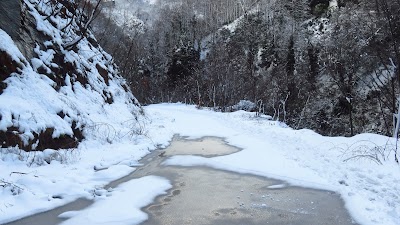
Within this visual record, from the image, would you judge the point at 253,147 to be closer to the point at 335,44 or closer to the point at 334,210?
the point at 334,210

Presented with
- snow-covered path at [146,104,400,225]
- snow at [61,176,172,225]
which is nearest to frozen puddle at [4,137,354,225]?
snow at [61,176,172,225]

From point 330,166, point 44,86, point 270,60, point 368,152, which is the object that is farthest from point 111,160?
point 270,60

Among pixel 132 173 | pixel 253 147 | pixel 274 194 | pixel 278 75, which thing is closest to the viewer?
pixel 274 194

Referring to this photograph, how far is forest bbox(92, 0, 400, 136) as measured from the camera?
101ft

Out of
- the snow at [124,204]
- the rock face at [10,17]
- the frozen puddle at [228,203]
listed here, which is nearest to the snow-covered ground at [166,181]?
the snow at [124,204]

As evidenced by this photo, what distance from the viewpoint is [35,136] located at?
7.14m

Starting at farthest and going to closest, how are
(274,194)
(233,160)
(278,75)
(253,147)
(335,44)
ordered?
(278,75) < (335,44) < (253,147) < (233,160) < (274,194)

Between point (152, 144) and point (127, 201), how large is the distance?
4.87 metres

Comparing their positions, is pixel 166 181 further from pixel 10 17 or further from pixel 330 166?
pixel 10 17

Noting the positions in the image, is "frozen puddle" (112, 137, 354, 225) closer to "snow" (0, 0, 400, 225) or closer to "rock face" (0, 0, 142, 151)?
"snow" (0, 0, 400, 225)

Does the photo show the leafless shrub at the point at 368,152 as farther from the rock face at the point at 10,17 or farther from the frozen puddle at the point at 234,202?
the rock face at the point at 10,17

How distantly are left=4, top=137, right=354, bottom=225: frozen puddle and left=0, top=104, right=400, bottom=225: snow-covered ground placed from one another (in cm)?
20

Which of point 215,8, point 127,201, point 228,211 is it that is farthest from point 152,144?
point 215,8

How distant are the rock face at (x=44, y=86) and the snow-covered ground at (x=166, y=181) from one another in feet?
1.84
